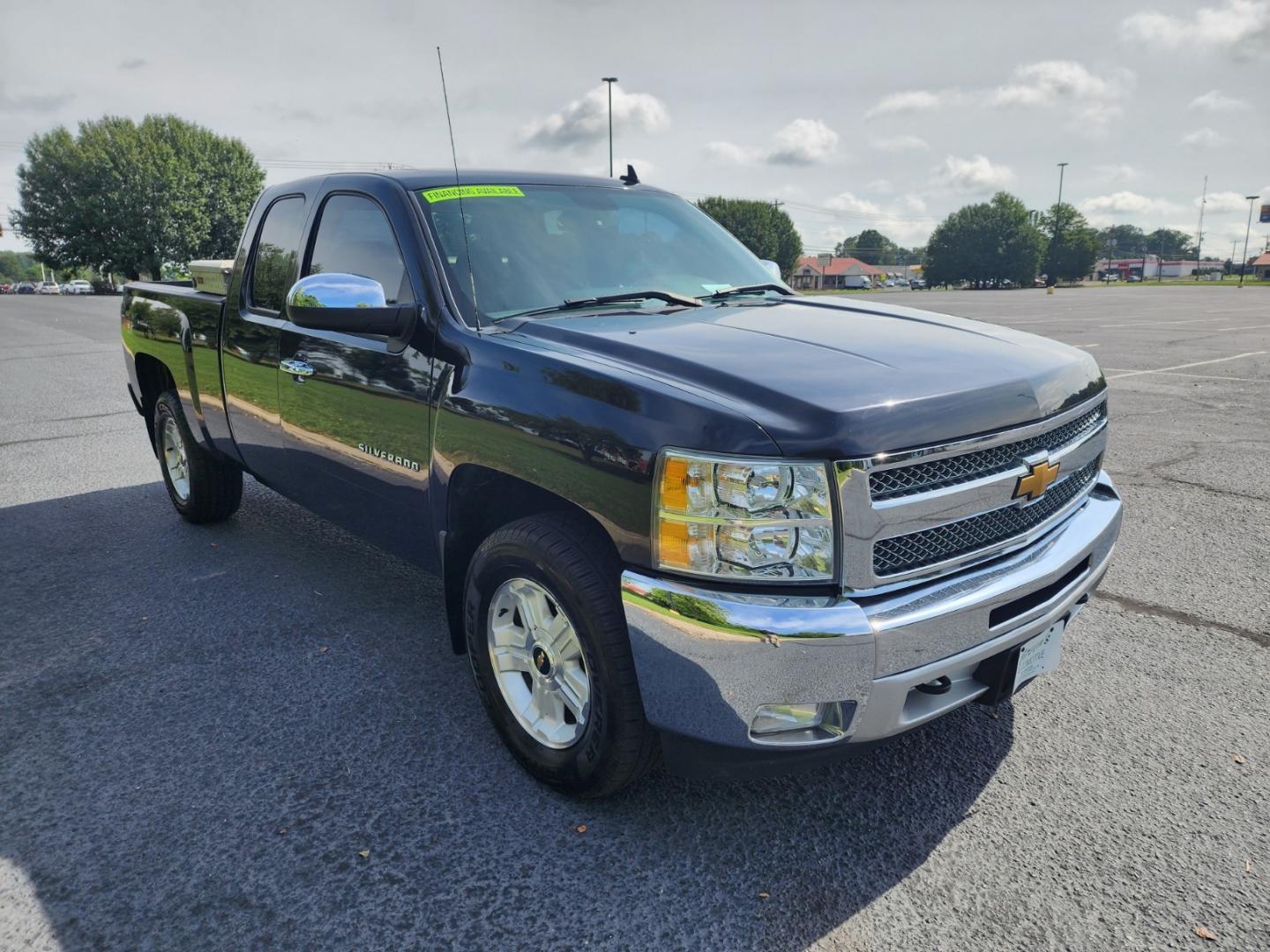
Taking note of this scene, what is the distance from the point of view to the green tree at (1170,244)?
561ft

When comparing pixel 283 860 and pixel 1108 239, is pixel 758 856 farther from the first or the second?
pixel 1108 239

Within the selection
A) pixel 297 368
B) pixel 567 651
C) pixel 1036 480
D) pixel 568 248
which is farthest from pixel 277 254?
pixel 1036 480

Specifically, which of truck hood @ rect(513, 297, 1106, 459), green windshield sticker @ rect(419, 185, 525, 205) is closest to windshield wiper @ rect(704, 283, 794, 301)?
truck hood @ rect(513, 297, 1106, 459)

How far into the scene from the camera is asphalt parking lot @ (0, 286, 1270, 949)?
216cm

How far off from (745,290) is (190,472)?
11.1 ft

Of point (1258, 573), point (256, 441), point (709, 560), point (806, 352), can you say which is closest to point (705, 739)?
point (709, 560)

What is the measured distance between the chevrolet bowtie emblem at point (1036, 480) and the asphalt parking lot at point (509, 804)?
92cm

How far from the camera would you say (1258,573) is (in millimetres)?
4277

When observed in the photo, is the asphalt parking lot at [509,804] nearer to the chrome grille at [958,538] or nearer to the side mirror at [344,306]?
the chrome grille at [958,538]

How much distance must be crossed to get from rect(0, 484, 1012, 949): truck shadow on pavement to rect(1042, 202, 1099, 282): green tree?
10799 centimetres

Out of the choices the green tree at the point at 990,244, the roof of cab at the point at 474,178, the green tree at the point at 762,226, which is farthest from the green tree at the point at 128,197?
the green tree at the point at 990,244

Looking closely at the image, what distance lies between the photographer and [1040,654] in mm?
2502

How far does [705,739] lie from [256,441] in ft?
9.26

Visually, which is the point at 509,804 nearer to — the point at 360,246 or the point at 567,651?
the point at 567,651
